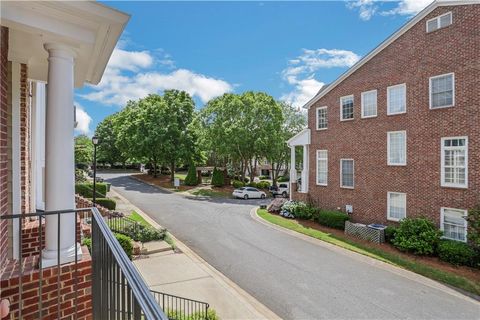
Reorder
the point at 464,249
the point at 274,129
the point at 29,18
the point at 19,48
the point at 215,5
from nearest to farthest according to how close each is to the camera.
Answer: the point at 29,18 < the point at 19,48 < the point at 215,5 < the point at 464,249 < the point at 274,129

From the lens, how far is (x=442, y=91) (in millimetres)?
12531

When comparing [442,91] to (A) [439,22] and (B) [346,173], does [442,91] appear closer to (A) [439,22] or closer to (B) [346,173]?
(A) [439,22]

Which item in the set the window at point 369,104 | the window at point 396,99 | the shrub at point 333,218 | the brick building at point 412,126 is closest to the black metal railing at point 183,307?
the shrub at point 333,218

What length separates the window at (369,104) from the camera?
15.2 m

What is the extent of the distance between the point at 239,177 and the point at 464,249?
93.5ft

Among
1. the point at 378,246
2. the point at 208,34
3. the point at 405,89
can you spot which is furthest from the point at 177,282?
the point at 405,89

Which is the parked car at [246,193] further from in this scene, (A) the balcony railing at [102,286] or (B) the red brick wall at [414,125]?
(A) the balcony railing at [102,286]

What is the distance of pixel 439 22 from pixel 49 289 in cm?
1622

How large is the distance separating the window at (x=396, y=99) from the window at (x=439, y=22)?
264 cm

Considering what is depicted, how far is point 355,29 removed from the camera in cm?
1134

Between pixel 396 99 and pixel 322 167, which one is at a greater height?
pixel 396 99

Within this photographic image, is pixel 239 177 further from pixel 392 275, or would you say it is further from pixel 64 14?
pixel 64 14

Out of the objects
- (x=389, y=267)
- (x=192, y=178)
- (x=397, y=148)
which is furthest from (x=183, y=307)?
(x=192, y=178)

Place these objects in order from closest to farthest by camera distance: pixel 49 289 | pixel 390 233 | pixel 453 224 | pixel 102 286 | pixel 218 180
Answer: pixel 102 286, pixel 49 289, pixel 453 224, pixel 390 233, pixel 218 180
